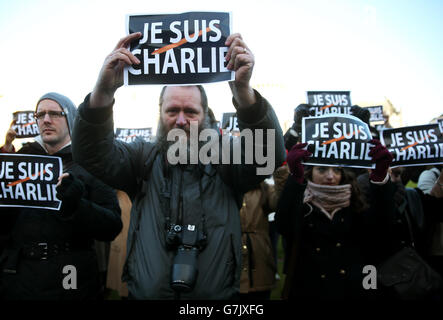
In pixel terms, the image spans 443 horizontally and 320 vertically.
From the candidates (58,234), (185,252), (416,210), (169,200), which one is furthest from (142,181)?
(416,210)

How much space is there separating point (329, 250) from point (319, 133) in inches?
37.6

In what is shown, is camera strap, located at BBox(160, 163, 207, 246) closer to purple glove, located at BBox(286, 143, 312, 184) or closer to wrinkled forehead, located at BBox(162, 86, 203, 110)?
wrinkled forehead, located at BBox(162, 86, 203, 110)

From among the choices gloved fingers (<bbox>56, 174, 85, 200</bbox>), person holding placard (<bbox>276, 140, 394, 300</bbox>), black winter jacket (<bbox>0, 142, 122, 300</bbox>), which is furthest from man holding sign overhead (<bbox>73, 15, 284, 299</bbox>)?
person holding placard (<bbox>276, 140, 394, 300</bbox>)

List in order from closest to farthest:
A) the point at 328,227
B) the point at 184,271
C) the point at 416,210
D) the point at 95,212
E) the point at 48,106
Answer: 1. the point at 184,271
2. the point at 95,212
3. the point at 48,106
4. the point at 328,227
5. the point at 416,210

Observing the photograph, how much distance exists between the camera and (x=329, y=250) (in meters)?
2.60

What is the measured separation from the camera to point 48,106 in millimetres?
2533

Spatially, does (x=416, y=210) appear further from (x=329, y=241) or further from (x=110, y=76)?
(x=110, y=76)

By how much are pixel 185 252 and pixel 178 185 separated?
1.19 ft

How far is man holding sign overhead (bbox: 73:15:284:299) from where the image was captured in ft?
5.50

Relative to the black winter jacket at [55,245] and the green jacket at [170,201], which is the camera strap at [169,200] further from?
the black winter jacket at [55,245]

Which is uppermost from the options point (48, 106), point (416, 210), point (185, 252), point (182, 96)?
point (48, 106)

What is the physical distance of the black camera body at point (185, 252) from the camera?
1562mm

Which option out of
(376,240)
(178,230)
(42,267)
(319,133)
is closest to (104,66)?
(178,230)
